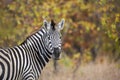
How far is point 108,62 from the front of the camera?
1833 cm

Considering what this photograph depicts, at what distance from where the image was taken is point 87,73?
1630 centimetres

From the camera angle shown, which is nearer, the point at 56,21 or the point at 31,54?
the point at 31,54

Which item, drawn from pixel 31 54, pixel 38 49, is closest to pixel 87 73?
pixel 38 49

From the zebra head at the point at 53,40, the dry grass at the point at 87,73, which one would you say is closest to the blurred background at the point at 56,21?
the dry grass at the point at 87,73

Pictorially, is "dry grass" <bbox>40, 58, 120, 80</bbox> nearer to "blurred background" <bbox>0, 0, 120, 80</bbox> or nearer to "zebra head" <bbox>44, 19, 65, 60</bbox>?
"blurred background" <bbox>0, 0, 120, 80</bbox>

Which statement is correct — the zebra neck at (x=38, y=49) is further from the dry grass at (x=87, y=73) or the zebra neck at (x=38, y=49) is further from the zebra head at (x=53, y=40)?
the dry grass at (x=87, y=73)

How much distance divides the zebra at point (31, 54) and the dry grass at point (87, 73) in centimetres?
401

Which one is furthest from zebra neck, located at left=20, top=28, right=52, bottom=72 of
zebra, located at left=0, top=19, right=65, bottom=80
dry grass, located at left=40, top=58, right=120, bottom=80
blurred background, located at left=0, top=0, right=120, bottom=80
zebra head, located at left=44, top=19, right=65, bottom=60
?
dry grass, located at left=40, top=58, right=120, bottom=80

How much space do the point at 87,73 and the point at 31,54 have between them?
20.4 feet

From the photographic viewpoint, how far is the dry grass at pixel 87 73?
14.9 m

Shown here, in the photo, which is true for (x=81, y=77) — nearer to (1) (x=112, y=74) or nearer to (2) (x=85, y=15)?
(1) (x=112, y=74)

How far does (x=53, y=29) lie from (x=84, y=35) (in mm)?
15480

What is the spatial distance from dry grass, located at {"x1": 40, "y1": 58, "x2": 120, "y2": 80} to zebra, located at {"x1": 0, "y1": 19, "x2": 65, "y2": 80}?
13.1 feet

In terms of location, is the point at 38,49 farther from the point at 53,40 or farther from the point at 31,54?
the point at 53,40
